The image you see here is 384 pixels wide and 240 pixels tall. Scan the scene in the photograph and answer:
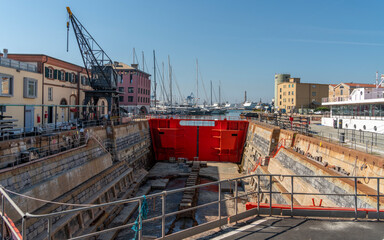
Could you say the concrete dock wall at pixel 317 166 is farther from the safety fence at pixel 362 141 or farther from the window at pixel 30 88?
the window at pixel 30 88

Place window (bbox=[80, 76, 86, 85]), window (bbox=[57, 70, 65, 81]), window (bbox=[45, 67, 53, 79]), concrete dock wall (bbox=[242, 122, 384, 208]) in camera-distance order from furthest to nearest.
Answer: window (bbox=[80, 76, 86, 85]) → window (bbox=[57, 70, 65, 81]) → window (bbox=[45, 67, 53, 79]) → concrete dock wall (bbox=[242, 122, 384, 208])

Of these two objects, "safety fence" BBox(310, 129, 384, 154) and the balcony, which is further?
the balcony

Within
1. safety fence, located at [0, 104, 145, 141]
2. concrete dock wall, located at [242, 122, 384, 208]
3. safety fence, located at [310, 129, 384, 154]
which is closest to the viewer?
concrete dock wall, located at [242, 122, 384, 208]

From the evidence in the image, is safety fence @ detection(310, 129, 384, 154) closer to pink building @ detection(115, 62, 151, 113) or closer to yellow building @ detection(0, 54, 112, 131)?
yellow building @ detection(0, 54, 112, 131)

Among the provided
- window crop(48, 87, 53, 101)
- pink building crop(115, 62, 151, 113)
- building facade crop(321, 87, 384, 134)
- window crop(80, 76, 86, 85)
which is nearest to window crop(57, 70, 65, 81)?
window crop(48, 87, 53, 101)

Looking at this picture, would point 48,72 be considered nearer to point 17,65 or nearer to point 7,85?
point 17,65

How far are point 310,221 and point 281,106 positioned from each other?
67.1 metres

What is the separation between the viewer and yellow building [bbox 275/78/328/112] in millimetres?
63375

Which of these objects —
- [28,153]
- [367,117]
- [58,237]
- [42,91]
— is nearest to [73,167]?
[28,153]

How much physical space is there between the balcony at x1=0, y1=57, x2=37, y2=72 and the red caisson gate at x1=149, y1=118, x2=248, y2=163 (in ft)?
44.5

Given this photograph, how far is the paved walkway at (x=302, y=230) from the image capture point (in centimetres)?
548

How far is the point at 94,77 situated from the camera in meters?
30.0

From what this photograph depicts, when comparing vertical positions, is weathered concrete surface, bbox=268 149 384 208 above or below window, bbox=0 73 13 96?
below

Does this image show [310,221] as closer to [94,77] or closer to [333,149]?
[333,149]
